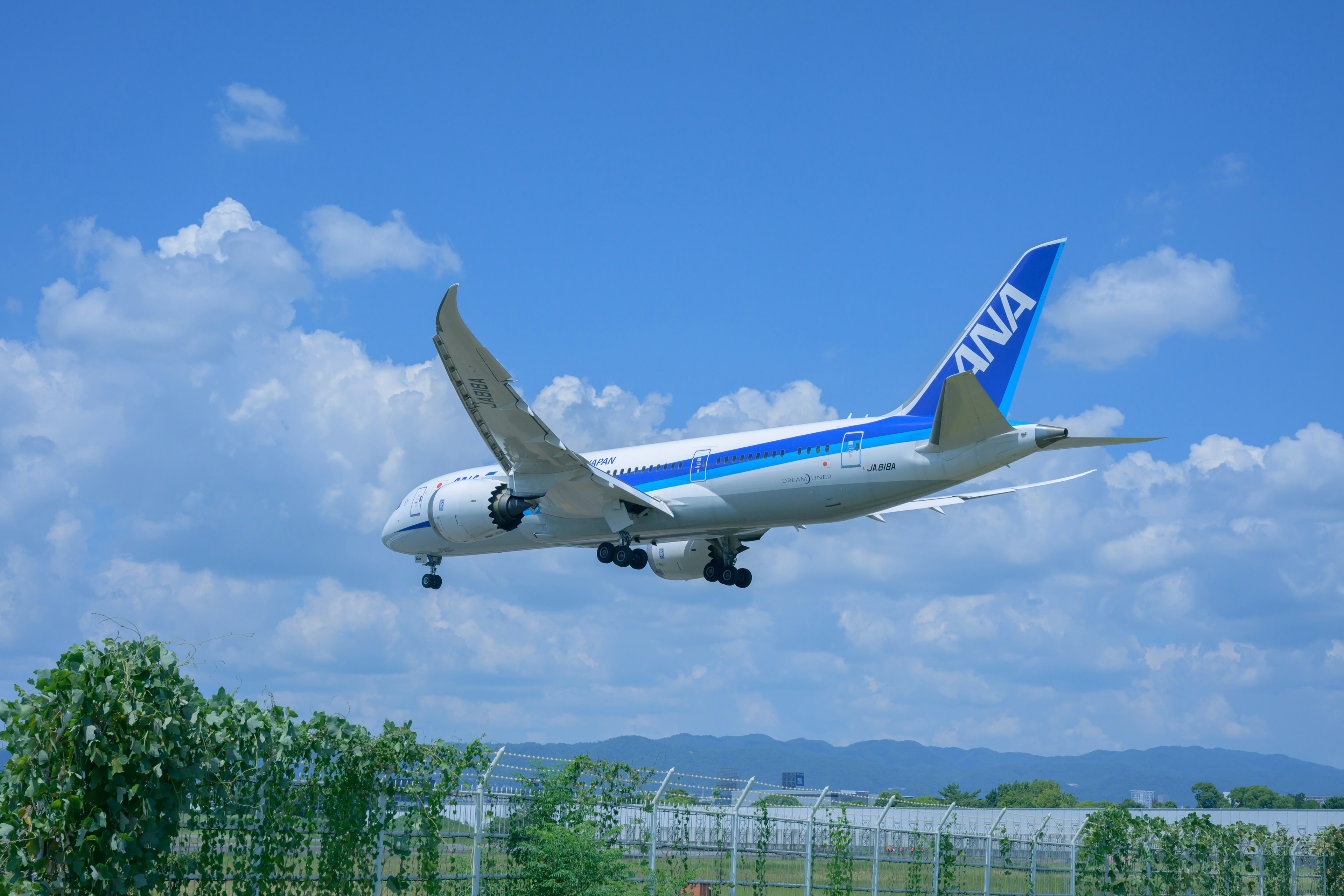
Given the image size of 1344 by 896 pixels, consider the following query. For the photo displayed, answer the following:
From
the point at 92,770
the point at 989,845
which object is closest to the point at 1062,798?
the point at 989,845

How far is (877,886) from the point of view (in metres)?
21.0

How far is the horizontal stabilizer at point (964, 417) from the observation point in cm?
2172

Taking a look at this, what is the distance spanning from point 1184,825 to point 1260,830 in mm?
4477

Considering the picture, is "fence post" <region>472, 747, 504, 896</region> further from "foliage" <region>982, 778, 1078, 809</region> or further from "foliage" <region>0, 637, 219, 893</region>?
"foliage" <region>982, 778, 1078, 809</region>

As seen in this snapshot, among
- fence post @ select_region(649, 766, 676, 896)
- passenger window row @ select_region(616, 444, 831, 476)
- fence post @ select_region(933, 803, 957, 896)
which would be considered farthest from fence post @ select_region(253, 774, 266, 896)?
passenger window row @ select_region(616, 444, 831, 476)

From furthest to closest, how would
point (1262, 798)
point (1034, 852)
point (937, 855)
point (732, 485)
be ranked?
point (1262, 798) < point (732, 485) < point (1034, 852) < point (937, 855)

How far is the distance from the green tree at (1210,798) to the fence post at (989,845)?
45.6 feet

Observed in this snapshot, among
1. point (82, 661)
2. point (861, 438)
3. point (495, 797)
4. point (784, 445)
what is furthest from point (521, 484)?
point (82, 661)

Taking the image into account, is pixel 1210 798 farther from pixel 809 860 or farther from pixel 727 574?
pixel 809 860

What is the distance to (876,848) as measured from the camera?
2078 centimetres

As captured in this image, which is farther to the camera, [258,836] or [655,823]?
[655,823]

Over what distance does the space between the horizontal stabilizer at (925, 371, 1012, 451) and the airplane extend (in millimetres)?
27

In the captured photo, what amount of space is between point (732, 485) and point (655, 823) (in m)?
11.6

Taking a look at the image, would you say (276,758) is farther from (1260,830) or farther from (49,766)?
(1260,830)
